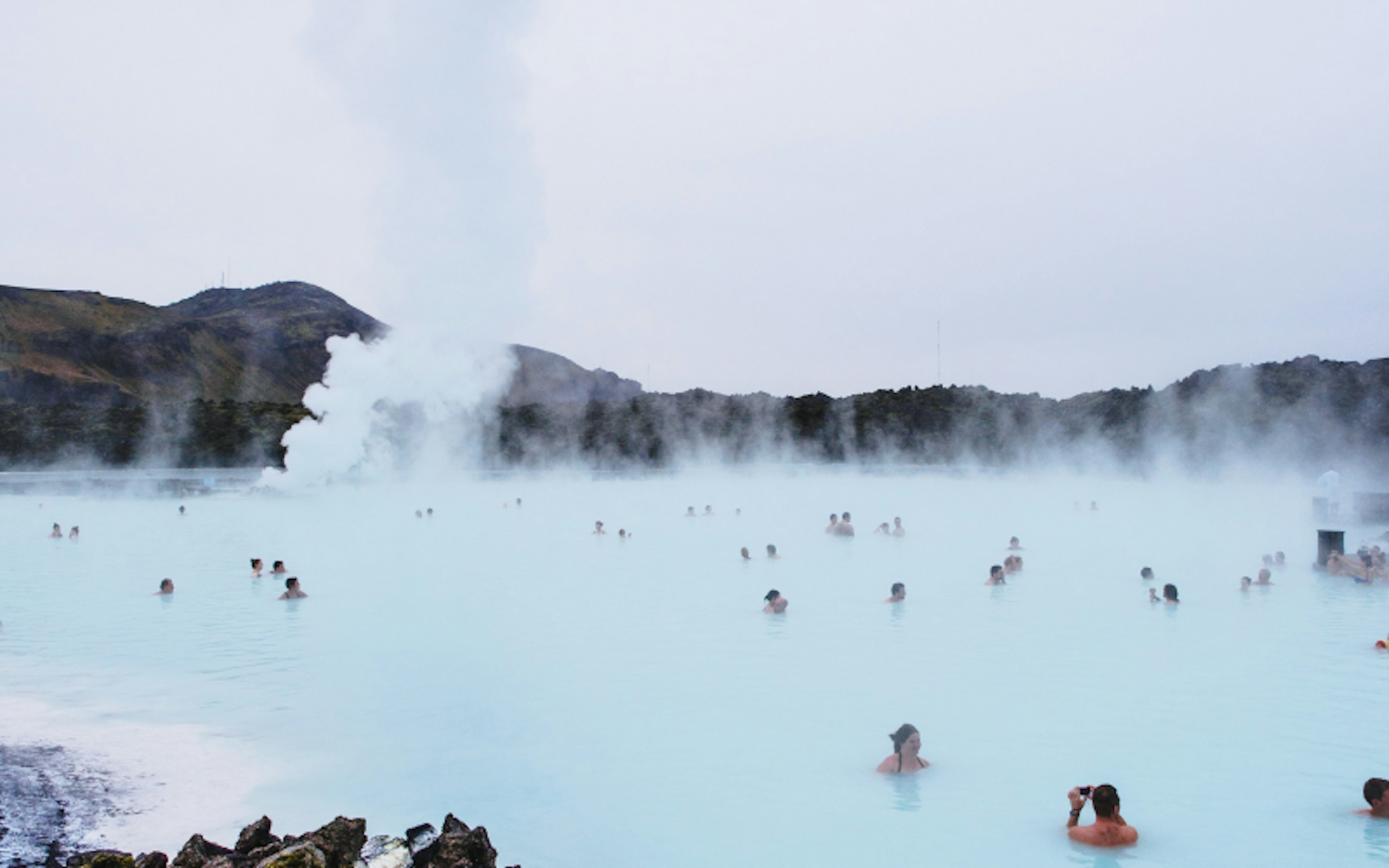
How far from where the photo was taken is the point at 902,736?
6.26m

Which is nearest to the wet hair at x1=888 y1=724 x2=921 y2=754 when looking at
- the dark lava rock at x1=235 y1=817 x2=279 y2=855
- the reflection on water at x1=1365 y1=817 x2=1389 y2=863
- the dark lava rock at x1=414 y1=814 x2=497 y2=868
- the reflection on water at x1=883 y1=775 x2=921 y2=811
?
the reflection on water at x1=883 y1=775 x2=921 y2=811

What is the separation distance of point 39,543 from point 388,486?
15.5m

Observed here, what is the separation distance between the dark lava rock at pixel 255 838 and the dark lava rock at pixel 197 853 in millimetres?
63

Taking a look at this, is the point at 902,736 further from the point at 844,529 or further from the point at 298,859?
the point at 844,529

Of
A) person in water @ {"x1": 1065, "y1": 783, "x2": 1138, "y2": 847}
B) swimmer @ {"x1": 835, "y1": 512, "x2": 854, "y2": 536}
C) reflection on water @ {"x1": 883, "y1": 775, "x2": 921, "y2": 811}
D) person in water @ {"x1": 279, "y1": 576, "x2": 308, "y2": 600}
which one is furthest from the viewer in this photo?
swimmer @ {"x1": 835, "y1": 512, "x2": 854, "y2": 536}

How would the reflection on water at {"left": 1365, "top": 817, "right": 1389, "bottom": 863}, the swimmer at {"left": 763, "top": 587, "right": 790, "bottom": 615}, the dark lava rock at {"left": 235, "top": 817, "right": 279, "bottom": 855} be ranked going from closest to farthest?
the dark lava rock at {"left": 235, "top": 817, "right": 279, "bottom": 855}
the reflection on water at {"left": 1365, "top": 817, "right": 1389, "bottom": 863}
the swimmer at {"left": 763, "top": 587, "right": 790, "bottom": 615}

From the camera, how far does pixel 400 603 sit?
12.9 m

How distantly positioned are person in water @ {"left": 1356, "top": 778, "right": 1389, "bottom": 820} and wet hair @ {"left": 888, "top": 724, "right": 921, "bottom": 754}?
2.56 meters

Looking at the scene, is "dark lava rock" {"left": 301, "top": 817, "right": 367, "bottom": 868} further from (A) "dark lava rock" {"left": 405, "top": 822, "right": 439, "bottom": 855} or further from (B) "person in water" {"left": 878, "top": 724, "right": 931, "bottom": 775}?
(B) "person in water" {"left": 878, "top": 724, "right": 931, "bottom": 775}

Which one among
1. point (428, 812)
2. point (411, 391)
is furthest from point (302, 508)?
point (428, 812)

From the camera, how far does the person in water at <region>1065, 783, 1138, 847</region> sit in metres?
5.22

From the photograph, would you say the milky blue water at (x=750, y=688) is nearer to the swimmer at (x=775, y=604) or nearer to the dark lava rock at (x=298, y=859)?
the swimmer at (x=775, y=604)

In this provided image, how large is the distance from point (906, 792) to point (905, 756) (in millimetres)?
279

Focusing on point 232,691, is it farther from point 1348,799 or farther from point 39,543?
point 39,543
